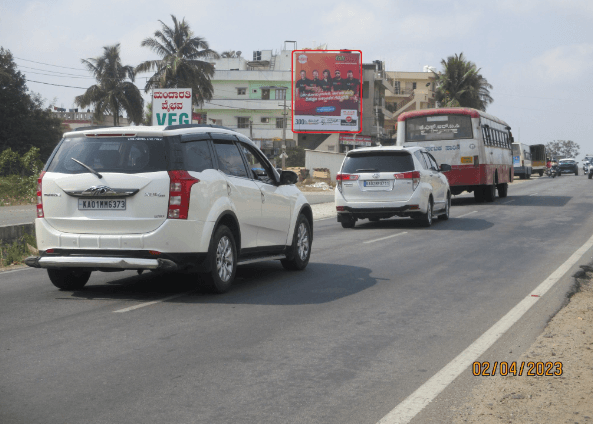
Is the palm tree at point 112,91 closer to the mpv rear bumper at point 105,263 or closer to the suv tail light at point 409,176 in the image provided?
the suv tail light at point 409,176

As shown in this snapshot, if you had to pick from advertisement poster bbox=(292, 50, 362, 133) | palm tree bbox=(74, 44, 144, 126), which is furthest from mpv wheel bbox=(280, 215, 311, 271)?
palm tree bbox=(74, 44, 144, 126)

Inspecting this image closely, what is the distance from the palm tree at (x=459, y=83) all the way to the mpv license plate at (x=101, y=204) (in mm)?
70242

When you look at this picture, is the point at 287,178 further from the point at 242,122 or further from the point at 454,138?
the point at 242,122

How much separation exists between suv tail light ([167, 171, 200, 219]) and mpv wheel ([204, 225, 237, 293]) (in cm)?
51

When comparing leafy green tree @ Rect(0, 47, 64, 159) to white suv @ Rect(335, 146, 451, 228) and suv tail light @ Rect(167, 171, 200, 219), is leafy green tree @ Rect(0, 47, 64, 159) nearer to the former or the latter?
white suv @ Rect(335, 146, 451, 228)

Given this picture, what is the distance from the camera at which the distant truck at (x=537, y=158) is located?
78188 mm

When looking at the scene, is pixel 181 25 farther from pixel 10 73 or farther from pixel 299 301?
pixel 299 301

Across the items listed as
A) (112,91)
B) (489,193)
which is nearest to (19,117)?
(112,91)

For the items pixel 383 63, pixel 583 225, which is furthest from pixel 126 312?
pixel 383 63

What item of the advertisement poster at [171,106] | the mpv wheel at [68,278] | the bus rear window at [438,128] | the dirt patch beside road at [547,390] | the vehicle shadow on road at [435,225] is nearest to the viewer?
the dirt patch beside road at [547,390]

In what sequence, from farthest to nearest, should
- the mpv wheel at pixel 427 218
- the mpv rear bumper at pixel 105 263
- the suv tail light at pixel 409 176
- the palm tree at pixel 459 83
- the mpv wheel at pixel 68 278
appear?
the palm tree at pixel 459 83 → the mpv wheel at pixel 427 218 → the suv tail light at pixel 409 176 → the mpv wheel at pixel 68 278 → the mpv rear bumper at pixel 105 263

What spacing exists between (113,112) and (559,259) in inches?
2354

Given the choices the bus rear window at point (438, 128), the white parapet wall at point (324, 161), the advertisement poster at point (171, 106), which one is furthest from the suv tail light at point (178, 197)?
the white parapet wall at point (324, 161)

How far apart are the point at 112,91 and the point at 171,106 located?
2000 inches
